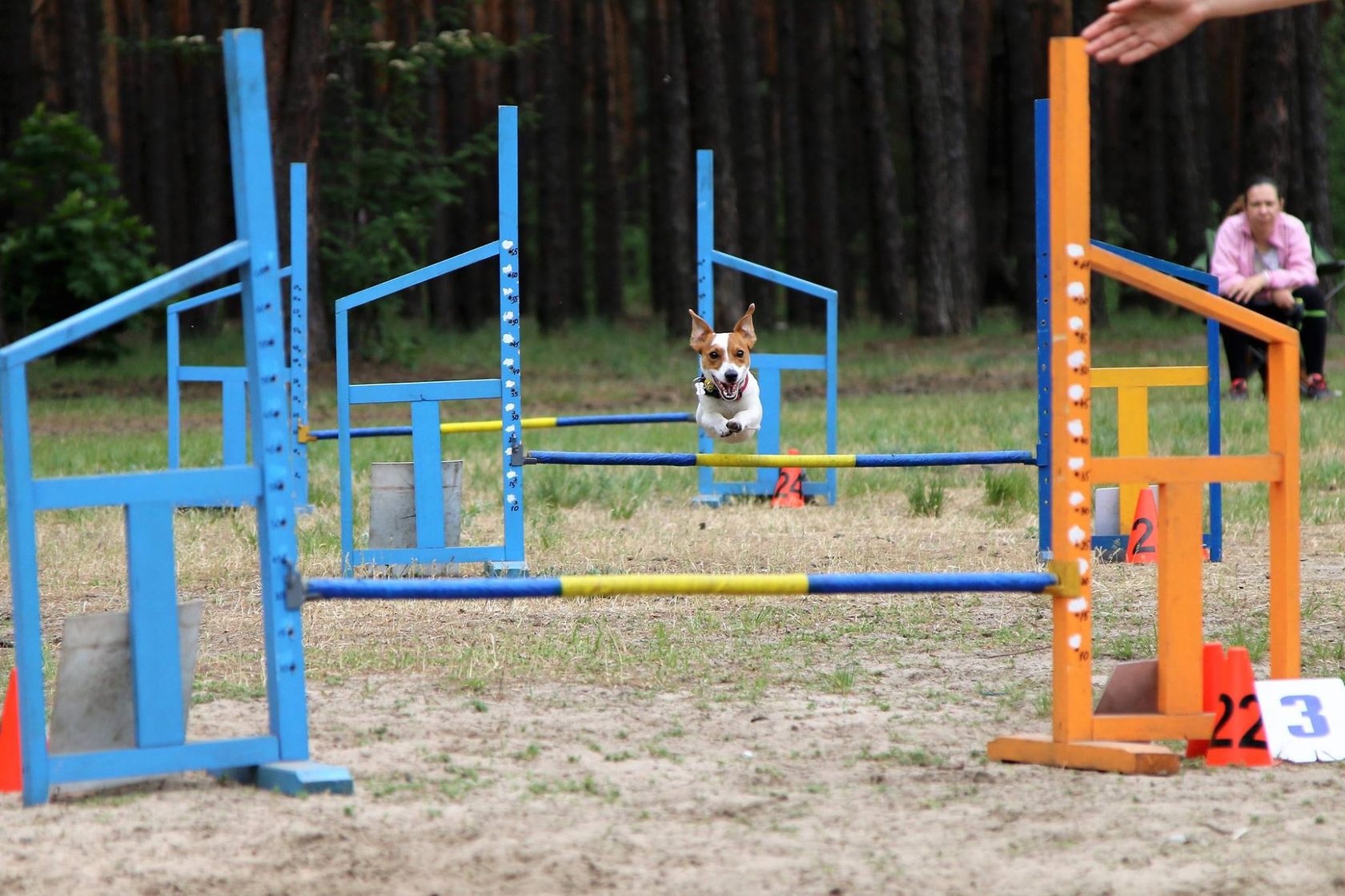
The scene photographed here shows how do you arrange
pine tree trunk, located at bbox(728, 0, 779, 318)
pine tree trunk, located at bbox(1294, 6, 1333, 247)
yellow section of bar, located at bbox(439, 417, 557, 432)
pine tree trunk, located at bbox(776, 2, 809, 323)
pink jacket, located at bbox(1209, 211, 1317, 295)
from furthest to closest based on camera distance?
1. pine tree trunk, located at bbox(776, 2, 809, 323)
2. pine tree trunk, located at bbox(728, 0, 779, 318)
3. pine tree trunk, located at bbox(1294, 6, 1333, 247)
4. pink jacket, located at bbox(1209, 211, 1317, 295)
5. yellow section of bar, located at bbox(439, 417, 557, 432)

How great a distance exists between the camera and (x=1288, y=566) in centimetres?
431

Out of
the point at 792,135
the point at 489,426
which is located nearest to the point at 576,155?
the point at 792,135

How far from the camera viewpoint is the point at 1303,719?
4.14m

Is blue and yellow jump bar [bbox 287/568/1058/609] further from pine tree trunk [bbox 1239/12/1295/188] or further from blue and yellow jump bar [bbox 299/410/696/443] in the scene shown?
pine tree trunk [bbox 1239/12/1295/188]

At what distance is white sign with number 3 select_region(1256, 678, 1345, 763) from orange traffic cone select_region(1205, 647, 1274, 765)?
2 centimetres

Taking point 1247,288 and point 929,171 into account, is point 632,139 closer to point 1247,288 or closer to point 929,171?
point 929,171

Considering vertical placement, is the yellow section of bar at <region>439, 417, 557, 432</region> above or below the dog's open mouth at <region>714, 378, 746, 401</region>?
below

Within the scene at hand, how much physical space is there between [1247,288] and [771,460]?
17.3ft

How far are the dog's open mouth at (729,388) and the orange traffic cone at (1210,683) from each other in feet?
10.3

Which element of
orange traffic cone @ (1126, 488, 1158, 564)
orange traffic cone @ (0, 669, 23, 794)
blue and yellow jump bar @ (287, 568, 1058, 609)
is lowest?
orange traffic cone @ (0, 669, 23, 794)

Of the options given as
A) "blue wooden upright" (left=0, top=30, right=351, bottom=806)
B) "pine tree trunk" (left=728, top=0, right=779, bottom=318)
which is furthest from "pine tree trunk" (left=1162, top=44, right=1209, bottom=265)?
"blue wooden upright" (left=0, top=30, right=351, bottom=806)

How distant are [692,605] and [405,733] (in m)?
2.27

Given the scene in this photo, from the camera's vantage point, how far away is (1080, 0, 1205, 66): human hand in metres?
3.99

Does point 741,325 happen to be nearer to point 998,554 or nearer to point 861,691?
point 998,554
